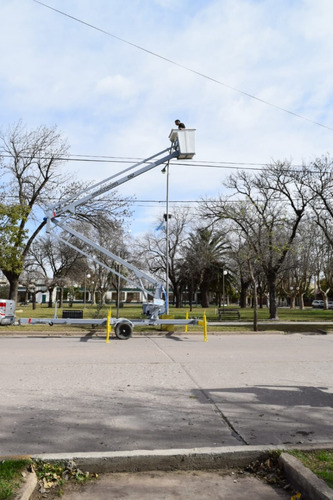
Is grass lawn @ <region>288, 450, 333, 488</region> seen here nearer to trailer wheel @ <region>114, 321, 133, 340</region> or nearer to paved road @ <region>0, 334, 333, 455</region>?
paved road @ <region>0, 334, 333, 455</region>

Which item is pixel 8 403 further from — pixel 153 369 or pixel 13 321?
pixel 13 321

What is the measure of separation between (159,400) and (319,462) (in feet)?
10.3

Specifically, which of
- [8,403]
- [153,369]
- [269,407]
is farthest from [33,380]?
[269,407]

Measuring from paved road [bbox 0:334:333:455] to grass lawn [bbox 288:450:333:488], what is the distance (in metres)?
0.63

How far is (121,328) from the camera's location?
16031 millimetres

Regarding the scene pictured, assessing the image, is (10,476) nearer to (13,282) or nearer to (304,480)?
(304,480)

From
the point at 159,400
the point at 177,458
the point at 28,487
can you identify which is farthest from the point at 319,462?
the point at 159,400

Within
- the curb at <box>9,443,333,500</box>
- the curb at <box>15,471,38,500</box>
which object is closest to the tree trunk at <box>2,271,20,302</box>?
the curb at <box>9,443,333,500</box>

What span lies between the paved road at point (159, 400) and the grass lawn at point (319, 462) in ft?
2.07

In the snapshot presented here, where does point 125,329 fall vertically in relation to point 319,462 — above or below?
above

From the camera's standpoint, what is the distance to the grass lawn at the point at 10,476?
3.14 metres

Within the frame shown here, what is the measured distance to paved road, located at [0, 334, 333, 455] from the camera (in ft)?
15.7

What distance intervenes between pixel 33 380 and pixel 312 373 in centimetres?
574

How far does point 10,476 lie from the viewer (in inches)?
135
